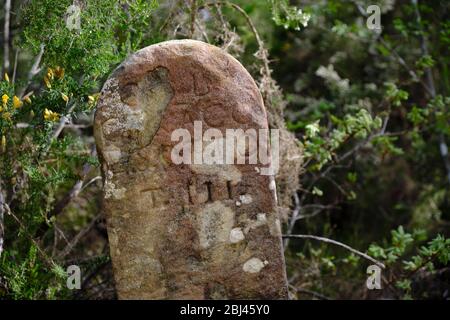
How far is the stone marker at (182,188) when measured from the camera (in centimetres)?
360

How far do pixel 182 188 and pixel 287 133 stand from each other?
153 centimetres

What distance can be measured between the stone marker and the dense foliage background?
49cm

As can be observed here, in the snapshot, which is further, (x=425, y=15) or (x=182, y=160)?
(x=425, y=15)

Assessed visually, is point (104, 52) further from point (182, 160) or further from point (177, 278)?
point (177, 278)

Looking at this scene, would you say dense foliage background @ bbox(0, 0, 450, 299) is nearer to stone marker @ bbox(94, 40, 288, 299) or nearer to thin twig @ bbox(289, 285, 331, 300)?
thin twig @ bbox(289, 285, 331, 300)

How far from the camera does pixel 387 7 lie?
6.93 m

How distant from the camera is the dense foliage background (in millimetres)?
4039

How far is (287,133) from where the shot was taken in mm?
5039

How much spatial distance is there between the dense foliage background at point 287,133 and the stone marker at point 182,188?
0.49 meters

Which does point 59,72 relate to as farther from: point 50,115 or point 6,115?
point 6,115

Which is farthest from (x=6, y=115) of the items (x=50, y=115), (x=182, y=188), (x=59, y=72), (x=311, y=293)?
(x=311, y=293)

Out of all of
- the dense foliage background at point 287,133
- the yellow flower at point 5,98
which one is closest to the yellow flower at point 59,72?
the dense foliage background at point 287,133

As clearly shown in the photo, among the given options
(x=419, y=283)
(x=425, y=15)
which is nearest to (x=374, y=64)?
(x=425, y=15)
